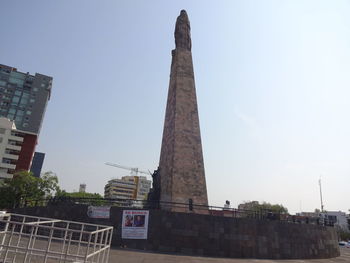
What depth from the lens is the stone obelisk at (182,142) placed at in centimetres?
1908

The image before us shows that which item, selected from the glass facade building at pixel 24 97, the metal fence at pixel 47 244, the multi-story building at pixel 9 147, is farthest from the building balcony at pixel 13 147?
the metal fence at pixel 47 244

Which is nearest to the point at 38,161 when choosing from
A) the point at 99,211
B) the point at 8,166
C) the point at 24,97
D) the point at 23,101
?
the point at 23,101

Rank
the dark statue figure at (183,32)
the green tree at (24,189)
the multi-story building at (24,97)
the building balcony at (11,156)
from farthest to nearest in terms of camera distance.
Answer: the multi-story building at (24,97), the building balcony at (11,156), the green tree at (24,189), the dark statue figure at (183,32)

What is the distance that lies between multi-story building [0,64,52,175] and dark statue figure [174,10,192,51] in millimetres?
62351

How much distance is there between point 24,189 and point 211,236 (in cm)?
2960

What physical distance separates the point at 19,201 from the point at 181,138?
1007 inches

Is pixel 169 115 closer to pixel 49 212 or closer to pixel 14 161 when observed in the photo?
pixel 49 212

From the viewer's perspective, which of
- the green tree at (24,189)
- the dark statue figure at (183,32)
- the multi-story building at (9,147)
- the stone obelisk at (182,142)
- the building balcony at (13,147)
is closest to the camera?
the stone obelisk at (182,142)

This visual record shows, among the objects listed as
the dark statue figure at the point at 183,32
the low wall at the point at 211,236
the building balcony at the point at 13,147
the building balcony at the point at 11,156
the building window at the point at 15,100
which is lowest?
the low wall at the point at 211,236

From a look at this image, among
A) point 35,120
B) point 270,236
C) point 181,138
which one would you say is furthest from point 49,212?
point 35,120

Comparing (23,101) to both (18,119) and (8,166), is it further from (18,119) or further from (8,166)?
(8,166)

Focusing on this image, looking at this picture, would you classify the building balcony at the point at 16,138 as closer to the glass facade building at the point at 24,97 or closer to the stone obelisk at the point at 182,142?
the glass facade building at the point at 24,97

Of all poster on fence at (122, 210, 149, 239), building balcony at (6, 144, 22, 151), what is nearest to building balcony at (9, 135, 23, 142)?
building balcony at (6, 144, 22, 151)

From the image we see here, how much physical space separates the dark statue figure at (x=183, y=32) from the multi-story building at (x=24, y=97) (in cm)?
6235
